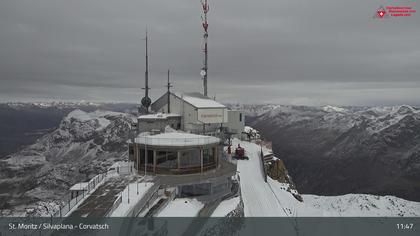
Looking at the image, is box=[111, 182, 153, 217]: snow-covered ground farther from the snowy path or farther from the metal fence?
the snowy path

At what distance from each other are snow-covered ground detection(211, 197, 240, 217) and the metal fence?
9.56m

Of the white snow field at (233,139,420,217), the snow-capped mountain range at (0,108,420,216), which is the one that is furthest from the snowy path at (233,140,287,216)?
the snow-capped mountain range at (0,108,420,216)

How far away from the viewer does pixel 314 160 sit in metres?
182

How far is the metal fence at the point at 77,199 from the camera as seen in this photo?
57.9ft

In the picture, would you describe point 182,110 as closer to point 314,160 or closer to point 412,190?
point 412,190

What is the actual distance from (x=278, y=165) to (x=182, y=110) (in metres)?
17.7

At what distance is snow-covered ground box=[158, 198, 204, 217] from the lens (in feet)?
63.1

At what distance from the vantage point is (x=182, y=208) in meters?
20.2

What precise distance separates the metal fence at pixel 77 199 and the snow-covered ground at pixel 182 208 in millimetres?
5783

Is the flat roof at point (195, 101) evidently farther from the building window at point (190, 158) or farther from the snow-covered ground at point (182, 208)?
the snow-covered ground at point (182, 208)

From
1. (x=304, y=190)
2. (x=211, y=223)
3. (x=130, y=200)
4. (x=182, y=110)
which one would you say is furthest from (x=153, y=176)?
(x=304, y=190)

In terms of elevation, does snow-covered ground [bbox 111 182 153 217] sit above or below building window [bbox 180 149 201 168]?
below

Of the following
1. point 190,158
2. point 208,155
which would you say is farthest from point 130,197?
point 208,155

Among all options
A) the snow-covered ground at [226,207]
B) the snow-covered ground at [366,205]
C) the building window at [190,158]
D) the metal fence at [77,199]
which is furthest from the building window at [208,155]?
the snow-covered ground at [366,205]
